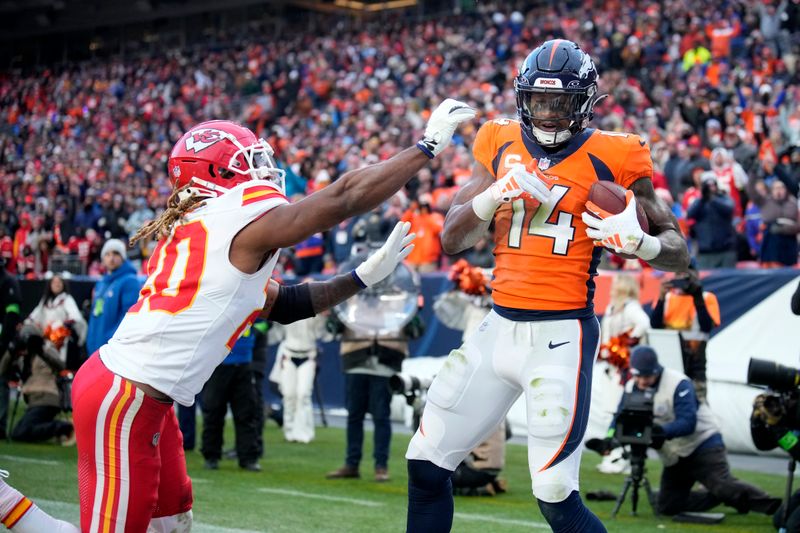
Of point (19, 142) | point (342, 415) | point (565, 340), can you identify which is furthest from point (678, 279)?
point (19, 142)

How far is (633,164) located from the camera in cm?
412

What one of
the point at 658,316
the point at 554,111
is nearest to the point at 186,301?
the point at 554,111

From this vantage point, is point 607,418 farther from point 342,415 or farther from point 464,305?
point 342,415

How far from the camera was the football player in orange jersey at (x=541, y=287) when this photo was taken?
4.00m

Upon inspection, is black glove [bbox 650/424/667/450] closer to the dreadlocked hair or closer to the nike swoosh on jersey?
the nike swoosh on jersey

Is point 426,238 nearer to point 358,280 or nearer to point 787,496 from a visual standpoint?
point 787,496

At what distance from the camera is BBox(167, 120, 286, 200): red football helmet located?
376 centimetres

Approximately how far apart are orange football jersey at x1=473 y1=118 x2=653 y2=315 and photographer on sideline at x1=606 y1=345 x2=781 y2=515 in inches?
130

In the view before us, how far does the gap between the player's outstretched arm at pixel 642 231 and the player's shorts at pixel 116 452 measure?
1.53 metres

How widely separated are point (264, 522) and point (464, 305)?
Result: 3054mm

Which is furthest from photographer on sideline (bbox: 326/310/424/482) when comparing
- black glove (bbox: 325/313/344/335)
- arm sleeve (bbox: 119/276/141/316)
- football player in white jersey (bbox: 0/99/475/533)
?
football player in white jersey (bbox: 0/99/475/533)

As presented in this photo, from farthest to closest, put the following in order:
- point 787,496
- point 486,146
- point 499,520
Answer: point 499,520, point 787,496, point 486,146

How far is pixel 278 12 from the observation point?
3234 cm

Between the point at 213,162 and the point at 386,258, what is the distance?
2.42 feet
